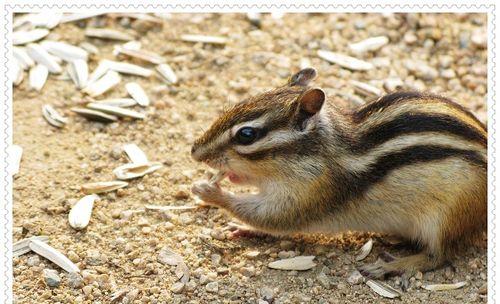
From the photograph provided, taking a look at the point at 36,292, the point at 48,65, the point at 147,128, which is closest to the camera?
the point at 36,292

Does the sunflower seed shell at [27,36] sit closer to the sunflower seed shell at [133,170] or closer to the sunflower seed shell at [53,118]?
the sunflower seed shell at [53,118]

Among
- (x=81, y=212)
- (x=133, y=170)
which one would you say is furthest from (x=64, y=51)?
(x=81, y=212)

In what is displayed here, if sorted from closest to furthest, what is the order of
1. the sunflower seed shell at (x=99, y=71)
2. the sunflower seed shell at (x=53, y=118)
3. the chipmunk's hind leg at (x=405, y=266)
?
the chipmunk's hind leg at (x=405, y=266) → the sunflower seed shell at (x=53, y=118) → the sunflower seed shell at (x=99, y=71)

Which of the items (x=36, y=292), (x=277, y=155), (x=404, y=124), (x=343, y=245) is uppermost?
(x=404, y=124)

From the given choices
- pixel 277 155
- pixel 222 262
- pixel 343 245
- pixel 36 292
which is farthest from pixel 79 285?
pixel 343 245

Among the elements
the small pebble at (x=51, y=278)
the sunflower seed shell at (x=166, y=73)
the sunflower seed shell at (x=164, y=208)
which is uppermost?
the sunflower seed shell at (x=166, y=73)

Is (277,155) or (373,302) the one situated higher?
(277,155)

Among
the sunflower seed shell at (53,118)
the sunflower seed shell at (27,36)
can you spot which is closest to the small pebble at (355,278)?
the sunflower seed shell at (53,118)

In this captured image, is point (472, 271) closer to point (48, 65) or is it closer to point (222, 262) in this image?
point (222, 262)

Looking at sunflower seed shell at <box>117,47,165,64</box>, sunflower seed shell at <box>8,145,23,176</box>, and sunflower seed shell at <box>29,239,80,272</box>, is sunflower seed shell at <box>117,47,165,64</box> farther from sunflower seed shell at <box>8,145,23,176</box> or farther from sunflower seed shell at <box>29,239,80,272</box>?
sunflower seed shell at <box>29,239,80,272</box>
